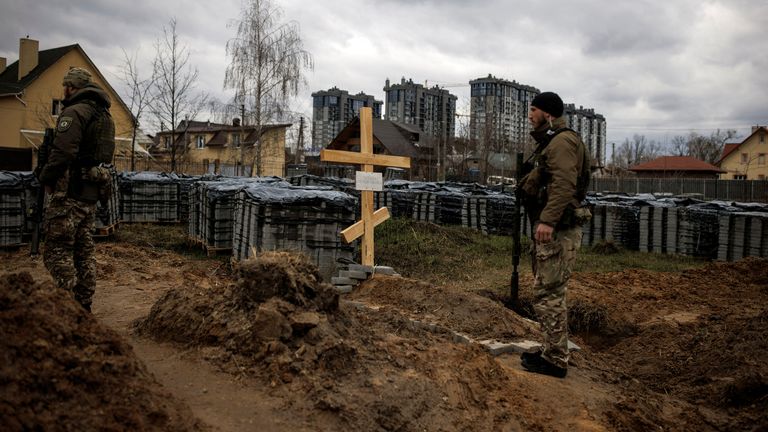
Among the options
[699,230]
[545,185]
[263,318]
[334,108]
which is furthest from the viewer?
[334,108]

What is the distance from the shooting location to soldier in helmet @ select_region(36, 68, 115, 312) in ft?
16.2

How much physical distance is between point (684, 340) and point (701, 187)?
37.1 m

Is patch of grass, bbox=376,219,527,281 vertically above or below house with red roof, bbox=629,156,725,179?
below

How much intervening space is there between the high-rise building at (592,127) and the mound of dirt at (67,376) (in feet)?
270

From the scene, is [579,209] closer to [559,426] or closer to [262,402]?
[559,426]

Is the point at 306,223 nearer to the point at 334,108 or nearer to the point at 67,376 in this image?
the point at 67,376

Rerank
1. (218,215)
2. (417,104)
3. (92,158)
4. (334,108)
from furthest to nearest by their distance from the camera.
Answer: (334,108) → (417,104) → (218,215) → (92,158)

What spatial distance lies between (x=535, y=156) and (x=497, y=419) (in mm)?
2327

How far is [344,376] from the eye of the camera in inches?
144

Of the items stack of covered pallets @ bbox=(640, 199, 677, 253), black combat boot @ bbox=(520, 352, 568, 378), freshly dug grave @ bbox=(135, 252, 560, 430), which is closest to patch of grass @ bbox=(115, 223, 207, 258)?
freshly dug grave @ bbox=(135, 252, 560, 430)

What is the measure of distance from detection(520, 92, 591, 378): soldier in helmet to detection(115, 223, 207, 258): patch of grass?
26.5 ft

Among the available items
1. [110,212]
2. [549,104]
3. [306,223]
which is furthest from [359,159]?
[110,212]

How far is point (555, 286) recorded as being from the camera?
463 cm

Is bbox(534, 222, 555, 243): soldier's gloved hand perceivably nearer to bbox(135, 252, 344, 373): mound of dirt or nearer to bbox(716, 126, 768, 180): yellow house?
bbox(135, 252, 344, 373): mound of dirt
